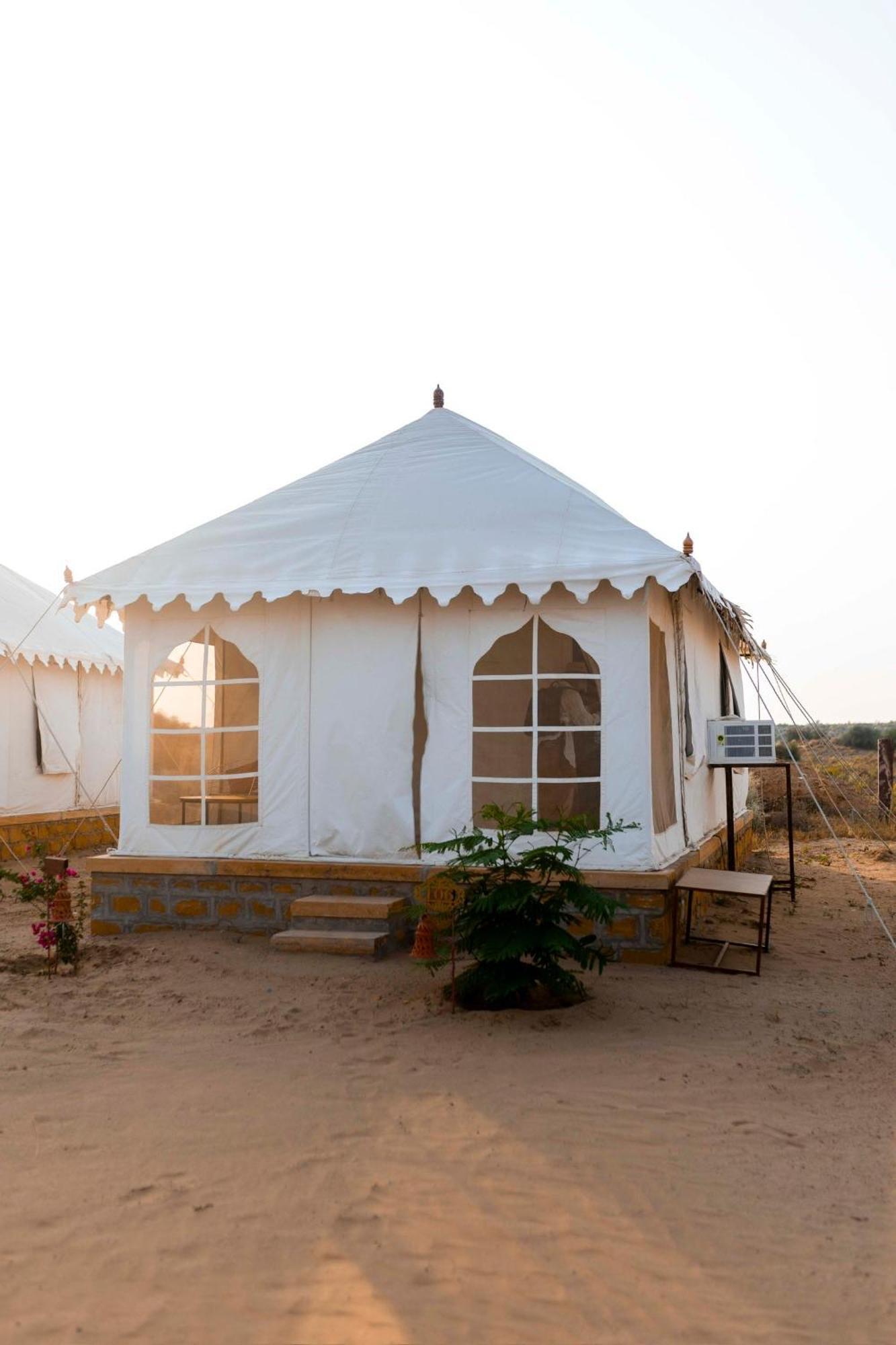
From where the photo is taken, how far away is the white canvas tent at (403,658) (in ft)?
24.4

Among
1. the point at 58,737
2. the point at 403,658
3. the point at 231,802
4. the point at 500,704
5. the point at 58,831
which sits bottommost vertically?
the point at 58,831

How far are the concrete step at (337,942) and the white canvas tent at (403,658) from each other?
714mm

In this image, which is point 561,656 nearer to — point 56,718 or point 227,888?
point 227,888

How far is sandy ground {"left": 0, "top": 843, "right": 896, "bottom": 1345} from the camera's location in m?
2.96

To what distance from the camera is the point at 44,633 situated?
44.8 feet

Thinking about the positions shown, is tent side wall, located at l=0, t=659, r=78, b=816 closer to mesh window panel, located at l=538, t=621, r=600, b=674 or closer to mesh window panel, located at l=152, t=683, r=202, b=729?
mesh window panel, located at l=152, t=683, r=202, b=729

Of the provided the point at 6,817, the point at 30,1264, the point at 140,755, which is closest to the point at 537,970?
the point at 30,1264

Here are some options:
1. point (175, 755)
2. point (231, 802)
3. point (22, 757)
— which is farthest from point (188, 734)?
point (22, 757)

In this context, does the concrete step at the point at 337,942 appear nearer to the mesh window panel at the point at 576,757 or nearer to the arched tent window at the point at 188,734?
the arched tent window at the point at 188,734

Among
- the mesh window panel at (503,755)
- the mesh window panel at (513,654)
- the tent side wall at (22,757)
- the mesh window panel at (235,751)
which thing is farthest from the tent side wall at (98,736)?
the mesh window panel at (503,755)

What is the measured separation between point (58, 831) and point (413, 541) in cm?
792

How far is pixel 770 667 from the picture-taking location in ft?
25.6

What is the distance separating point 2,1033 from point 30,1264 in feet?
8.46

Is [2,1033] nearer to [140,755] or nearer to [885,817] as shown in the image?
[140,755]
